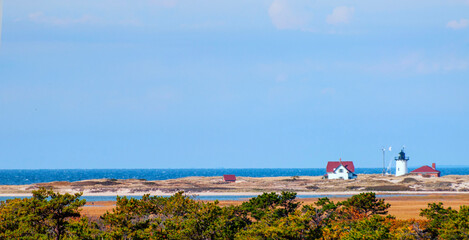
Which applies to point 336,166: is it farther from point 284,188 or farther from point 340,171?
point 284,188

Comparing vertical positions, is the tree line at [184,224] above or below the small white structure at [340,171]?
below

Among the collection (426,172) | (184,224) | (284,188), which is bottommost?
(184,224)

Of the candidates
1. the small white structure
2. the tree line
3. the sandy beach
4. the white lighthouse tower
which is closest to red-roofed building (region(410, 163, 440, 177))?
the white lighthouse tower

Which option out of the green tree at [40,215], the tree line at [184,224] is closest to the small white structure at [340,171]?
the tree line at [184,224]

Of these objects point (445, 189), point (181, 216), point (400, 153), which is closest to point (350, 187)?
point (445, 189)

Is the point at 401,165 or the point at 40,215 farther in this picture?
the point at 401,165

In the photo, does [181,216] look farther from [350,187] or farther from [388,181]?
[388,181]

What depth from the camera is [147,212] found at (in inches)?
1092

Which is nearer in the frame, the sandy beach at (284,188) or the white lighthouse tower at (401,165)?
the sandy beach at (284,188)

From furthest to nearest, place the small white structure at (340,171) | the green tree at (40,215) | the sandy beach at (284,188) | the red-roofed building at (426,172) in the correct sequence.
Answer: the red-roofed building at (426,172) < the small white structure at (340,171) < the sandy beach at (284,188) < the green tree at (40,215)

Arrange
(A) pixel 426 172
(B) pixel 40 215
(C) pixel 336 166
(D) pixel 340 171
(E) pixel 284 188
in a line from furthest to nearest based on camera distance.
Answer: (A) pixel 426 172 < (C) pixel 336 166 < (D) pixel 340 171 < (E) pixel 284 188 < (B) pixel 40 215

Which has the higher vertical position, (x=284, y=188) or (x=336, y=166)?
(x=336, y=166)

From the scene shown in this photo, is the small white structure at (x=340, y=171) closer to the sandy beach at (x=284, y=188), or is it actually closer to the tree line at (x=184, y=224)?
the sandy beach at (x=284, y=188)

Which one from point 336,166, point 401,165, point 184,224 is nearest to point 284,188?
point 336,166
